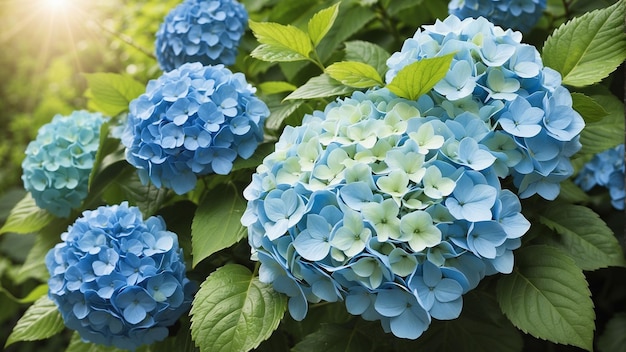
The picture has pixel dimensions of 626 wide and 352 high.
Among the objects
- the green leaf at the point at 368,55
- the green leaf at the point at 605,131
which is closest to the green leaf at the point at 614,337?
the green leaf at the point at 605,131

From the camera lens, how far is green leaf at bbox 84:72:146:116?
5.23 ft

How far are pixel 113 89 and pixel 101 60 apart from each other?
2370 millimetres

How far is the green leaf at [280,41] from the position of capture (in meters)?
1.29

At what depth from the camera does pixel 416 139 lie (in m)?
1.00

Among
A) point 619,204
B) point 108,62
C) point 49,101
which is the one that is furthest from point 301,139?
point 49,101

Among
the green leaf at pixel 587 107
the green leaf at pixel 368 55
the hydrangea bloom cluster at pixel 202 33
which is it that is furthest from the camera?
the hydrangea bloom cluster at pixel 202 33

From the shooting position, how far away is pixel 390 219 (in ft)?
3.03

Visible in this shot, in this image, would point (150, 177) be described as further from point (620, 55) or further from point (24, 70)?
point (24, 70)

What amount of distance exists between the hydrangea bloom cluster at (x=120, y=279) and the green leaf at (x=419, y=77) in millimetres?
541

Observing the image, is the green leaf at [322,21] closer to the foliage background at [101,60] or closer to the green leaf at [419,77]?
the foliage background at [101,60]

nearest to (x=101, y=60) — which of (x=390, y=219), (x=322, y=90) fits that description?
(x=322, y=90)

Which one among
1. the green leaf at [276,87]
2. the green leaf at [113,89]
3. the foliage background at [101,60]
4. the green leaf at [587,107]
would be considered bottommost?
the foliage background at [101,60]

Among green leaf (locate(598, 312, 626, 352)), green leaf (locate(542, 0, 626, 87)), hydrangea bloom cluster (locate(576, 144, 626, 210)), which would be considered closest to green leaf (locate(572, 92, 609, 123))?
green leaf (locate(542, 0, 626, 87))

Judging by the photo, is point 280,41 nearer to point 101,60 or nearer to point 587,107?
point 587,107
